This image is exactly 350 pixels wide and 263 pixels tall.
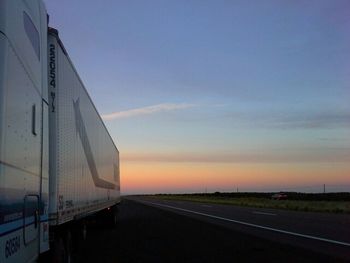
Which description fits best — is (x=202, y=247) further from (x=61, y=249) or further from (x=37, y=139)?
(x=37, y=139)

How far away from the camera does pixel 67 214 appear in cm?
1020

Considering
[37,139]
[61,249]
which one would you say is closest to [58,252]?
[61,249]

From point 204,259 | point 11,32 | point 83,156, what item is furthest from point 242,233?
point 11,32

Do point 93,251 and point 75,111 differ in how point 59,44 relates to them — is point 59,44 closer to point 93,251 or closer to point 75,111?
point 75,111

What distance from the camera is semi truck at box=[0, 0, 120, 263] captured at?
531 centimetres

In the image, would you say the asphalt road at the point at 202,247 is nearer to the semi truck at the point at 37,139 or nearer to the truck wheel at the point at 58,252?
the semi truck at the point at 37,139

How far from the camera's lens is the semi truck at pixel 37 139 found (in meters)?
5.31

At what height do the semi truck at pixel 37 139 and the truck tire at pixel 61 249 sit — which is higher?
the semi truck at pixel 37 139

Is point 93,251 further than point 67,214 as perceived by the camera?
Yes

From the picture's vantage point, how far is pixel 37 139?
24.2ft

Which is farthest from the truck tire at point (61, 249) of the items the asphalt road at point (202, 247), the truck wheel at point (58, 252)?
the asphalt road at point (202, 247)

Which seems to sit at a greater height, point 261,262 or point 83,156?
point 83,156

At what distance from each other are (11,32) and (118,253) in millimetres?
10999

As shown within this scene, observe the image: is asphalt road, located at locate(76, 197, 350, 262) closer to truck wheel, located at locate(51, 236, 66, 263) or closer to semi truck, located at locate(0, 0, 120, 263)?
semi truck, located at locate(0, 0, 120, 263)
